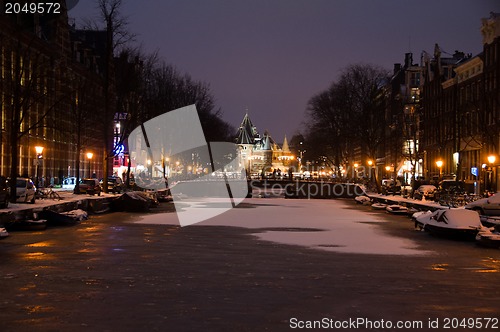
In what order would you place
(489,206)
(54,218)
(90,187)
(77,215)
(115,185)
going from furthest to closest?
1. (115,185)
2. (90,187)
3. (489,206)
4. (77,215)
5. (54,218)

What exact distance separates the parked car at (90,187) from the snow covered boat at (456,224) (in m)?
37.7

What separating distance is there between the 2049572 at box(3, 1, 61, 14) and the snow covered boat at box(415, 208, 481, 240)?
141ft

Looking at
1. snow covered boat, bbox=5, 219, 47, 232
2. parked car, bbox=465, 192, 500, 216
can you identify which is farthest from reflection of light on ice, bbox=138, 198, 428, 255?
snow covered boat, bbox=5, 219, 47, 232

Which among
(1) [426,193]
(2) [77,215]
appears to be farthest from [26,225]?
(1) [426,193]

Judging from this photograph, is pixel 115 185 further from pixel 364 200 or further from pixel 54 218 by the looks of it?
pixel 54 218

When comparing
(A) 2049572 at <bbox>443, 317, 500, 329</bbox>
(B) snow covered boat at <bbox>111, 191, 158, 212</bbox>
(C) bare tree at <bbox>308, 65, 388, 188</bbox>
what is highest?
(C) bare tree at <bbox>308, 65, 388, 188</bbox>

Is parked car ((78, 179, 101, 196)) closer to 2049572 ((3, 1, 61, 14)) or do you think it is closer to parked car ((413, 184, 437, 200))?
2049572 ((3, 1, 61, 14))

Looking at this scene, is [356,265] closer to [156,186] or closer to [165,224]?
[165,224]

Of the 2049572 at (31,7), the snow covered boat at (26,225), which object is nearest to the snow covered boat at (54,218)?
Result: the snow covered boat at (26,225)

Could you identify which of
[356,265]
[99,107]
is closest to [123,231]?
[356,265]

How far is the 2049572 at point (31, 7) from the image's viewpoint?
214 ft

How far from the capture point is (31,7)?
6969 centimetres

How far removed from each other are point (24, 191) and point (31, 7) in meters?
29.0

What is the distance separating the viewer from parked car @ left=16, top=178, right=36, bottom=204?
46594mm
